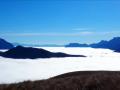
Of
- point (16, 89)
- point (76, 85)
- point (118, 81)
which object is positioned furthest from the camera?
point (118, 81)

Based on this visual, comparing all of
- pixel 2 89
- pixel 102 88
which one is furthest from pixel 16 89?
pixel 102 88

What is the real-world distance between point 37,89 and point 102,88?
499cm

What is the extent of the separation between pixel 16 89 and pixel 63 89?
349 centimetres

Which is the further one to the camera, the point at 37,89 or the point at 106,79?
the point at 106,79

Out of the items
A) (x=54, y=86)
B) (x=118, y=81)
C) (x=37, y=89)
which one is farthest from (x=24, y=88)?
(x=118, y=81)

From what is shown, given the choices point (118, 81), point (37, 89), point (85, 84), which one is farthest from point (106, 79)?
point (37, 89)

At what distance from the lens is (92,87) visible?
21.3 meters

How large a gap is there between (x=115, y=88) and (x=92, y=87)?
1.74 m

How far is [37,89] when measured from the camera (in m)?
21.1

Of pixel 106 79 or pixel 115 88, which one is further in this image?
pixel 106 79

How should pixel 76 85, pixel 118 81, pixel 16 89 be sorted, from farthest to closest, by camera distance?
pixel 118 81, pixel 76 85, pixel 16 89

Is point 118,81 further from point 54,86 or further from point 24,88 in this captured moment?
point 24,88

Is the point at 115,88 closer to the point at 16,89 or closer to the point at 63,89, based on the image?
the point at 63,89

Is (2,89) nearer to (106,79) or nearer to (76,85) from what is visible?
(76,85)
